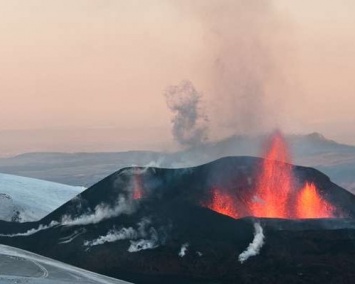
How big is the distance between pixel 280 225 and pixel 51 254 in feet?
120

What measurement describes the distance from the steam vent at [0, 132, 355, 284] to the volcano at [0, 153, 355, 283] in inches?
5.9

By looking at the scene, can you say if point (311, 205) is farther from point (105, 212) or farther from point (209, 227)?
point (105, 212)

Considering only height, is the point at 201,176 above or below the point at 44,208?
above

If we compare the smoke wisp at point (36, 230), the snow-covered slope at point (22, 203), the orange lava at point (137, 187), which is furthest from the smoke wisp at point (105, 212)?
the snow-covered slope at point (22, 203)

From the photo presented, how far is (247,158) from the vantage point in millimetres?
129250

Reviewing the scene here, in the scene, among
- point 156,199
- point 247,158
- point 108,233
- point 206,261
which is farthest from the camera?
point 247,158

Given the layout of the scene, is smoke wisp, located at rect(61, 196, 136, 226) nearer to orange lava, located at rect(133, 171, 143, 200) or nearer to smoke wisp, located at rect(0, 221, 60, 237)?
orange lava, located at rect(133, 171, 143, 200)

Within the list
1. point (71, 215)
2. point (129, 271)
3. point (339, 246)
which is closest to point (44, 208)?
point (71, 215)

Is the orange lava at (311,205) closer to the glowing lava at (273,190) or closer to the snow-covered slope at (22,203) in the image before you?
the glowing lava at (273,190)

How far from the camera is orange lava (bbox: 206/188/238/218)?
118m

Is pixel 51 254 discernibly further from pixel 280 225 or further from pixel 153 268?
pixel 280 225

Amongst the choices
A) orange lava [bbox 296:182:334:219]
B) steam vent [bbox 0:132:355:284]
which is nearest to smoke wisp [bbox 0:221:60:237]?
steam vent [bbox 0:132:355:284]

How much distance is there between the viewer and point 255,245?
10012 centimetres

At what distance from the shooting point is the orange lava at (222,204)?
118m
